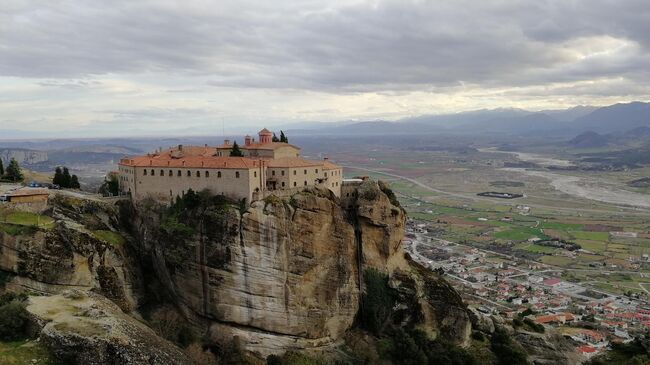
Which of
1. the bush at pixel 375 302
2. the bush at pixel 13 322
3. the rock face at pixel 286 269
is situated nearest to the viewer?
the bush at pixel 13 322

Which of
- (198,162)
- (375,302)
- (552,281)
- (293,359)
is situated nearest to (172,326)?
(293,359)

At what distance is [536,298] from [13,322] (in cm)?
6933

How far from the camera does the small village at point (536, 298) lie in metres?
65.5

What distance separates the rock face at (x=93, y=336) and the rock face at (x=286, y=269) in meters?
11.2

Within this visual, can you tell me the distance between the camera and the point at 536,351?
52938 millimetres

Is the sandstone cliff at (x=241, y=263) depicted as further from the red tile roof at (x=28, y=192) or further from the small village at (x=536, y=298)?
the small village at (x=536, y=298)

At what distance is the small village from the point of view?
65500mm

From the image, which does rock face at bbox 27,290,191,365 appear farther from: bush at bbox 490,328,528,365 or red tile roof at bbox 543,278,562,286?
red tile roof at bbox 543,278,562,286

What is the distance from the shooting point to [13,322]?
2964 cm

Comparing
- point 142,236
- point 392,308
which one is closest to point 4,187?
point 142,236

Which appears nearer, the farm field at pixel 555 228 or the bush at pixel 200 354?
the bush at pixel 200 354

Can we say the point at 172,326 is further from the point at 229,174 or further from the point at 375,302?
the point at 375,302

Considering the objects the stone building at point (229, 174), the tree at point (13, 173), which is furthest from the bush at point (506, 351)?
the tree at point (13, 173)

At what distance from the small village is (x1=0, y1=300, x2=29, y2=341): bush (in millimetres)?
44827
